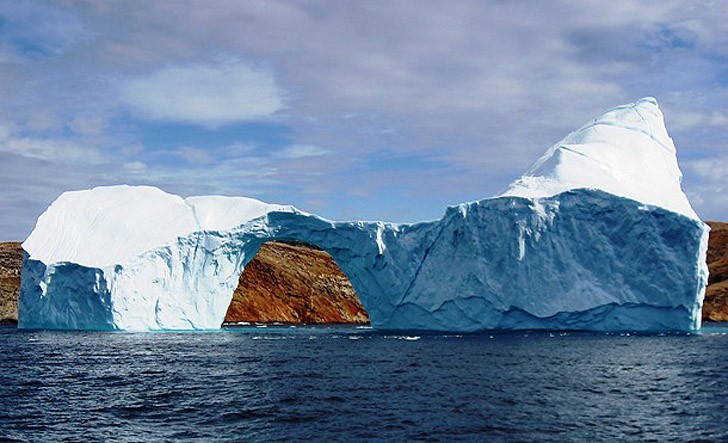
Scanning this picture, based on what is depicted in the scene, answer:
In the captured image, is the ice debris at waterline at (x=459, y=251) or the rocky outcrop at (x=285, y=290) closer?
the ice debris at waterline at (x=459, y=251)

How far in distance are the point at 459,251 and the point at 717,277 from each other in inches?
2126

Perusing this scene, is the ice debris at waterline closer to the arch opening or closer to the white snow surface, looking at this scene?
the white snow surface

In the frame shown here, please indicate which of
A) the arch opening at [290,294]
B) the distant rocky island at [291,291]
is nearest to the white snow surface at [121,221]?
the arch opening at [290,294]

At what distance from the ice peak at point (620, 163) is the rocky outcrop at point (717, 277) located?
125 ft

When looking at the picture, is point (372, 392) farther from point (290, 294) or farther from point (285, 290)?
point (285, 290)

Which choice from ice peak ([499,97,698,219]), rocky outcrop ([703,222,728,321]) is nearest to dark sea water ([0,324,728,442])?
ice peak ([499,97,698,219])

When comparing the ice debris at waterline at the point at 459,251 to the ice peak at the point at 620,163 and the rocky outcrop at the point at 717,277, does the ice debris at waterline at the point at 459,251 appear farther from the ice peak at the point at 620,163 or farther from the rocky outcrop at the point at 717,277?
the rocky outcrop at the point at 717,277

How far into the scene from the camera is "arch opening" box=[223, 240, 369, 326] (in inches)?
2482

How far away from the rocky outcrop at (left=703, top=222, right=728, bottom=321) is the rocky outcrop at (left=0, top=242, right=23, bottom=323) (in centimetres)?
5752

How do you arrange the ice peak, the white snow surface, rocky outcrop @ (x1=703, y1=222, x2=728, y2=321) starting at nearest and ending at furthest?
the ice peak → the white snow surface → rocky outcrop @ (x1=703, y1=222, x2=728, y2=321)

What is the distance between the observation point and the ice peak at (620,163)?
102 ft

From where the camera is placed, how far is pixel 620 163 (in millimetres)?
32906

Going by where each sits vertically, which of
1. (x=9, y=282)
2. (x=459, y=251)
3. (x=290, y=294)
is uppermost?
(x=459, y=251)

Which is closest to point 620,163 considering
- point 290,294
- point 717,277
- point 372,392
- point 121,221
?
point 372,392
